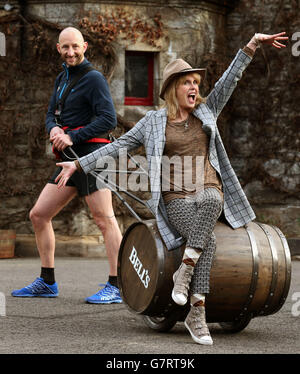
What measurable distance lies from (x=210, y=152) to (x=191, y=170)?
0.17m

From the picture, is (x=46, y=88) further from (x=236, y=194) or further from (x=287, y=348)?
(x=287, y=348)

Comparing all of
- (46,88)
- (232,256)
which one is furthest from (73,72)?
(46,88)

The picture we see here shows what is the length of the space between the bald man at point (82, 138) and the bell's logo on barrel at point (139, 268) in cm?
121

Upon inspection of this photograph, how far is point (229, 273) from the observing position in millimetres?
4637

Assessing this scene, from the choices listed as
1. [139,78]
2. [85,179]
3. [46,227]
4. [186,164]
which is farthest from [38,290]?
[139,78]

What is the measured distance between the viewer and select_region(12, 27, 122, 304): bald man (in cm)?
616

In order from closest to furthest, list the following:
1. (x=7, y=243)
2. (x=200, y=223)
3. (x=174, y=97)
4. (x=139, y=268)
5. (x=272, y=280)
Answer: (x=200, y=223) → (x=272, y=280) → (x=139, y=268) → (x=174, y=97) → (x=7, y=243)

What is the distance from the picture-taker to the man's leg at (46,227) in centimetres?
623

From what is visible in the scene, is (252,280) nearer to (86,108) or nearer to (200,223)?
(200,223)

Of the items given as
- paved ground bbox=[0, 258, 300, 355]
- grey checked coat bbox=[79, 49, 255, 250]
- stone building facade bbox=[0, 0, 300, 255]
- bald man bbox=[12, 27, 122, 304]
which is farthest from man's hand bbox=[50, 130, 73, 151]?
stone building facade bbox=[0, 0, 300, 255]

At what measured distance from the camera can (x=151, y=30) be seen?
438 inches

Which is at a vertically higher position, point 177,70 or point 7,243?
point 177,70

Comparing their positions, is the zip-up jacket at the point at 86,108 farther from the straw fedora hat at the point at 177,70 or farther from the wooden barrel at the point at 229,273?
the wooden barrel at the point at 229,273

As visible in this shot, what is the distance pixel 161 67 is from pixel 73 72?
4.97m
